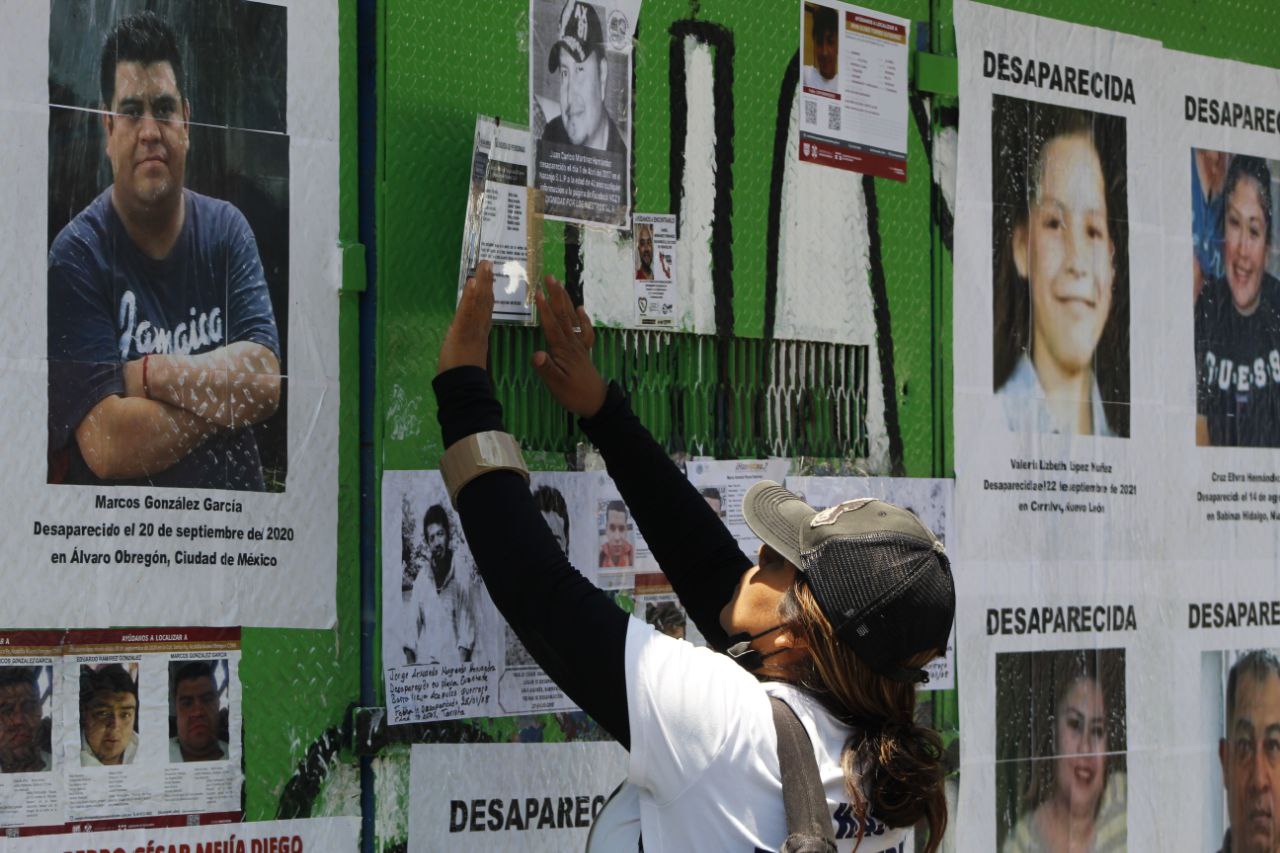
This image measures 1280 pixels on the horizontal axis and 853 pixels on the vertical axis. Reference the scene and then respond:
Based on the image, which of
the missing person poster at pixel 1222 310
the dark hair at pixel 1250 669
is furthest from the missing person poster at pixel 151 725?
the dark hair at pixel 1250 669

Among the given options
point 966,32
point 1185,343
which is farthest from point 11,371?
point 1185,343

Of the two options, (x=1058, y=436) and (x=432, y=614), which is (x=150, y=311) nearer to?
(x=432, y=614)

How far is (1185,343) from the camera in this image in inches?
161

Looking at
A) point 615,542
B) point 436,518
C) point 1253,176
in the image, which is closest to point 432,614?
point 436,518

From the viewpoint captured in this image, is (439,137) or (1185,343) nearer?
(439,137)

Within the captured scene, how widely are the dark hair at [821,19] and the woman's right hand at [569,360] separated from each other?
3.02ft

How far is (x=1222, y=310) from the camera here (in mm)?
4180

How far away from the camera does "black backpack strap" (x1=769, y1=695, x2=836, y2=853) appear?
7.29 ft

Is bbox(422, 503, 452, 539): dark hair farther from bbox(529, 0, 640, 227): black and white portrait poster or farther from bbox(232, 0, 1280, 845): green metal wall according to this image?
bbox(529, 0, 640, 227): black and white portrait poster

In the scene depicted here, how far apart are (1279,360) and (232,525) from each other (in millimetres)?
2806

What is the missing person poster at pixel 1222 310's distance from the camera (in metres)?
4.08

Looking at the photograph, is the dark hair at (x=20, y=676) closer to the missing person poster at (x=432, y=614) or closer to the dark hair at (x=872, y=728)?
the missing person poster at (x=432, y=614)

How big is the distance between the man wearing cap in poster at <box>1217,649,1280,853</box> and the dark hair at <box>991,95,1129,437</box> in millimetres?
770

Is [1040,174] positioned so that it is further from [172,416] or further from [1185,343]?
[172,416]
